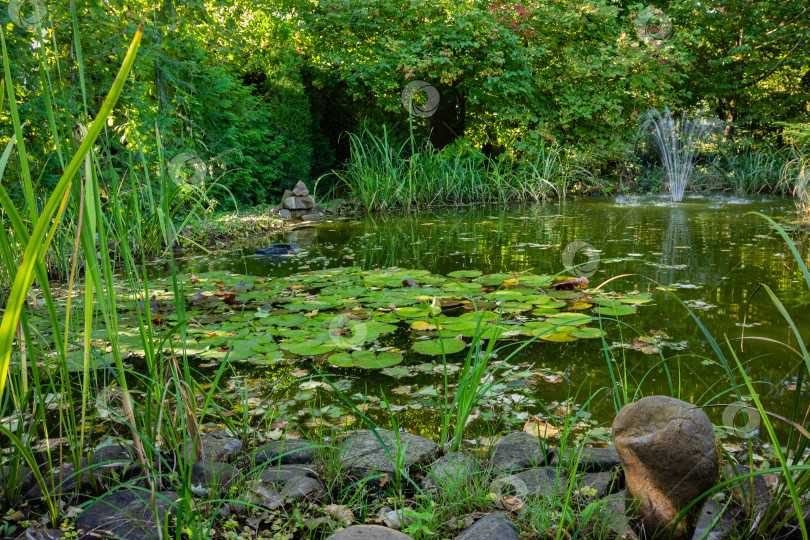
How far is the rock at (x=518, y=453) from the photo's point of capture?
1.43 meters

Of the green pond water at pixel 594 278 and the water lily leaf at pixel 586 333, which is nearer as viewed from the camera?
the green pond water at pixel 594 278

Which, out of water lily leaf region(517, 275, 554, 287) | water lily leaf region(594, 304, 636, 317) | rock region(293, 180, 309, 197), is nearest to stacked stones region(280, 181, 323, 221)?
rock region(293, 180, 309, 197)

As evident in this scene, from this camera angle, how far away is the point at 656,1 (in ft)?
43.0

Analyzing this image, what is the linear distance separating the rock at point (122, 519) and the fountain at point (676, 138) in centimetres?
1100

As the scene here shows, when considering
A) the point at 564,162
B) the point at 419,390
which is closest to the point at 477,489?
the point at 419,390

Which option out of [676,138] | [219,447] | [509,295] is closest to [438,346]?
[509,295]

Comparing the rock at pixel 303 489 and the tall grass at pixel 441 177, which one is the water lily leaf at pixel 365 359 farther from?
the tall grass at pixel 441 177

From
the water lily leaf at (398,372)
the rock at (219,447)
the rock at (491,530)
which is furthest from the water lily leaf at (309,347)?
the rock at (491,530)

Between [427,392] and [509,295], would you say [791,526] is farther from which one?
[509,295]

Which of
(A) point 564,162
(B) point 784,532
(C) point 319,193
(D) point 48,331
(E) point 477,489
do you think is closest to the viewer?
(B) point 784,532

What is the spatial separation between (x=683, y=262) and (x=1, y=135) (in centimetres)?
462

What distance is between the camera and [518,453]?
1482mm

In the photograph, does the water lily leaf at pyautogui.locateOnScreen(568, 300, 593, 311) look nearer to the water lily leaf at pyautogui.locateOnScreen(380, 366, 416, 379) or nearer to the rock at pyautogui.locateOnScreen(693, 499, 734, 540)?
the water lily leaf at pyautogui.locateOnScreen(380, 366, 416, 379)

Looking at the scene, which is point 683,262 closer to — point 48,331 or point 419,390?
point 419,390
